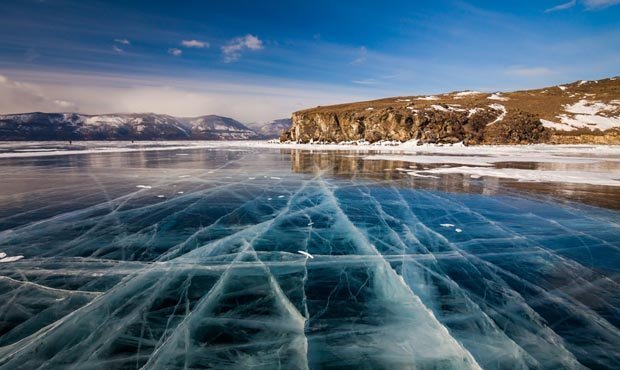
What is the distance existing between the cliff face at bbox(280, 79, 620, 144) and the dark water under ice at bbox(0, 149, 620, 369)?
51.5 meters

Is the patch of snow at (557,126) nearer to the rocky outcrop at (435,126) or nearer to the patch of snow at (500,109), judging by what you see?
the rocky outcrop at (435,126)

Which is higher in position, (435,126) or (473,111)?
(473,111)

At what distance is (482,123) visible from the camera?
5797 centimetres

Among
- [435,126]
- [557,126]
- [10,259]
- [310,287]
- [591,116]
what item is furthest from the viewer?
[591,116]

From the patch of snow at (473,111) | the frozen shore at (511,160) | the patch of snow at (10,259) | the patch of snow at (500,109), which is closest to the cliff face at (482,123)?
the patch of snow at (500,109)

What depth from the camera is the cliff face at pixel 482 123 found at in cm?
5419

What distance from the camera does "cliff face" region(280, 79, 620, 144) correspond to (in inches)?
2133

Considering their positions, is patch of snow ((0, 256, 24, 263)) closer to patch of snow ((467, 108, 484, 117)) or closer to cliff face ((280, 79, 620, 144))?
cliff face ((280, 79, 620, 144))

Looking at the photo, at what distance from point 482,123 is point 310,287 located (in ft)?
204

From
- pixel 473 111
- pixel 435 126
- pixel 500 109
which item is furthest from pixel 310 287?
pixel 500 109

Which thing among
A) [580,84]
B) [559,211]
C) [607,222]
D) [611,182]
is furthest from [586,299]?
[580,84]

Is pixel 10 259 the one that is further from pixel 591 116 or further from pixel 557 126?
pixel 591 116

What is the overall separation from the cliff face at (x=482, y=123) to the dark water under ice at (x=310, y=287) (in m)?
51.5

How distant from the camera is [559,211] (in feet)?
29.6
